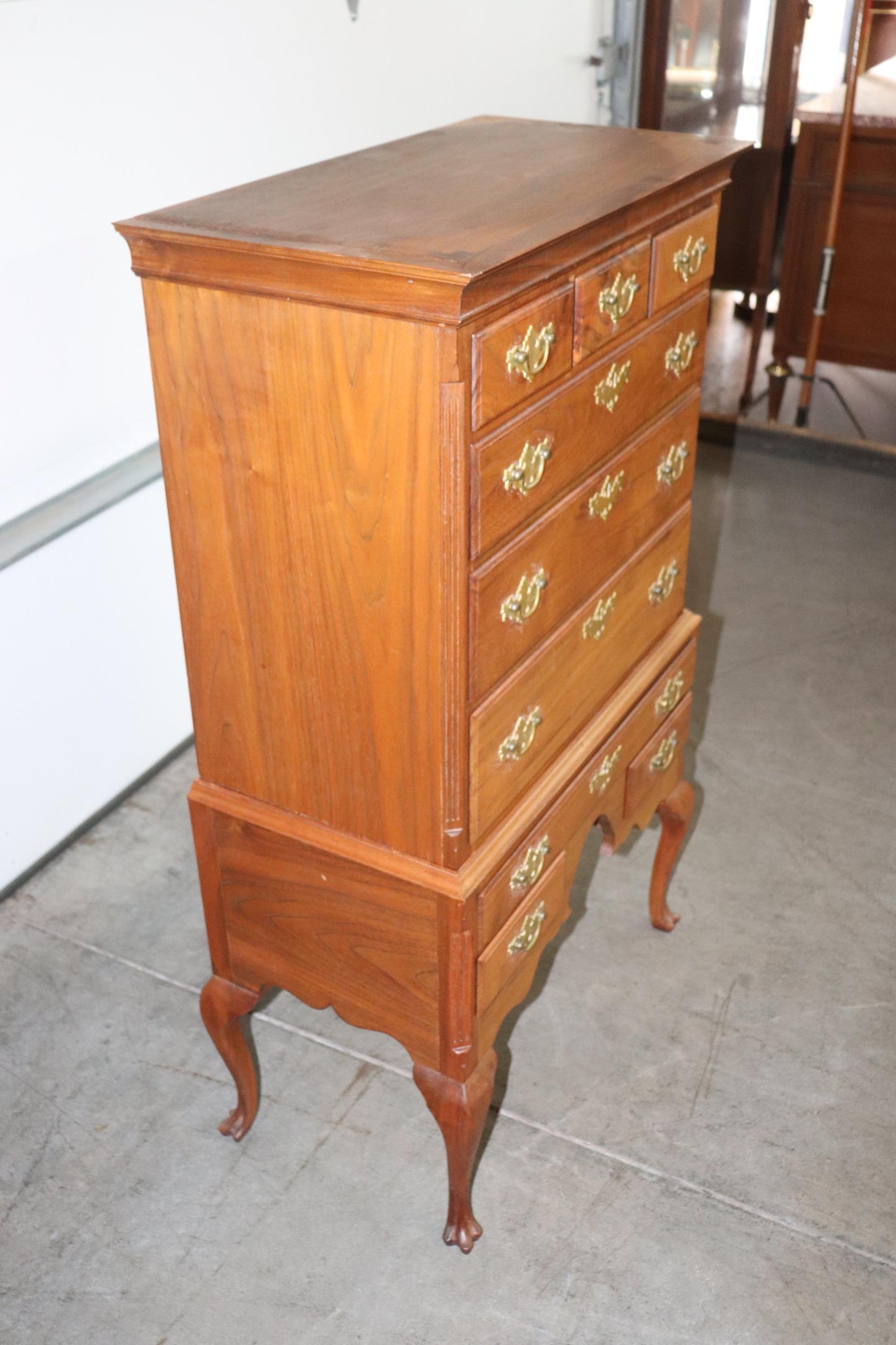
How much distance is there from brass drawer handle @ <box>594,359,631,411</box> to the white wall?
48.3 inches

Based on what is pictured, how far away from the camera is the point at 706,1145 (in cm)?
219

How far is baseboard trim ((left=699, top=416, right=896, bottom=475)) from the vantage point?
466 centimetres

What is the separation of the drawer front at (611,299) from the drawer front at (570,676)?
390mm

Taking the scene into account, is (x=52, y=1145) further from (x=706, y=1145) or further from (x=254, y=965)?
(x=706, y=1145)

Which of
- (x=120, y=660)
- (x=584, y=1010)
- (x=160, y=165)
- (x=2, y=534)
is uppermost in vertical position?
(x=160, y=165)

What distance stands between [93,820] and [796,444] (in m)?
3.04

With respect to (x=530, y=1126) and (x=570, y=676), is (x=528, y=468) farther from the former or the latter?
(x=530, y=1126)

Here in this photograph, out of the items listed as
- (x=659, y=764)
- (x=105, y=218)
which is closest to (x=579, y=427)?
(x=659, y=764)

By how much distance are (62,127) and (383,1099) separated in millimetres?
1886

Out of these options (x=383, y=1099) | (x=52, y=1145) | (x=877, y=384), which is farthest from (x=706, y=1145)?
(x=877, y=384)

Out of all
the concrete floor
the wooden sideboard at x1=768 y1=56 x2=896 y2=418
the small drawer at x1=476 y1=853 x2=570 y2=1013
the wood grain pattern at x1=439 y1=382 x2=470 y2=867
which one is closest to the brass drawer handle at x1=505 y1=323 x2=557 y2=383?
the wood grain pattern at x1=439 y1=382 x2=470 y2=867

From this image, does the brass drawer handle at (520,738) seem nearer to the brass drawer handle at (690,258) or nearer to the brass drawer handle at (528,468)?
the brass drawer handle at (528,468)

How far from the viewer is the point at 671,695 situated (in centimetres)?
236

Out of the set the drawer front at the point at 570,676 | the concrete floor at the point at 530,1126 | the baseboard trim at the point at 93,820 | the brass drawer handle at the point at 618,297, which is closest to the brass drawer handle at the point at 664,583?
the drawer front at the point at 570,676
